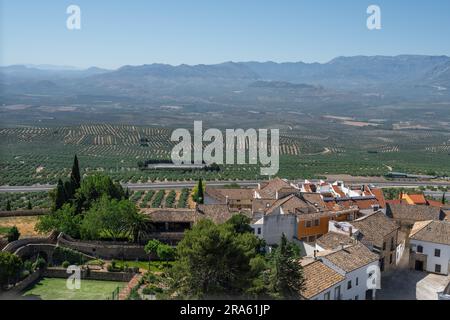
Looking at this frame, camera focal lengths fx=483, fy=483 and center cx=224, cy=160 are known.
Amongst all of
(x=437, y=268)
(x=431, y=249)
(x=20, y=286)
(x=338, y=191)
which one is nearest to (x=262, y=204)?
(x=338, y=191)

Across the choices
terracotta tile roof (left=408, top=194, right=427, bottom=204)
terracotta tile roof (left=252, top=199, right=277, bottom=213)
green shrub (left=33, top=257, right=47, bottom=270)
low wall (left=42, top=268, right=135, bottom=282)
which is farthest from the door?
green shrub (left=33, top=257, right=47, bottom=270)

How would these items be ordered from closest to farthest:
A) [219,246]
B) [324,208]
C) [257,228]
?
1. [219,246]
2. [257,228]
3. [324,208]

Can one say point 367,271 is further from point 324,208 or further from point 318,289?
point 324,208

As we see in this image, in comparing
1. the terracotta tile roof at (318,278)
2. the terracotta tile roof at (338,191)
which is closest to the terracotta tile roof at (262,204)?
the terracotta tile roof at (338,191)

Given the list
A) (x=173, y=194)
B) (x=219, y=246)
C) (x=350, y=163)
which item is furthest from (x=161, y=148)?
(x=219, y=246)

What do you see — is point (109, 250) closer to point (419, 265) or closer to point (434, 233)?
point (419, 265)
